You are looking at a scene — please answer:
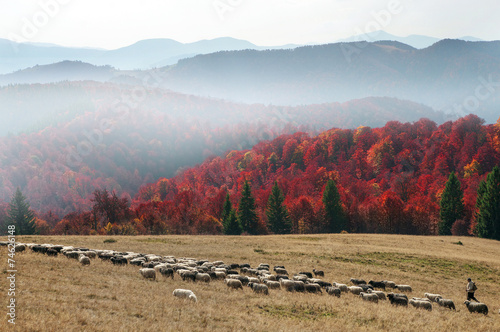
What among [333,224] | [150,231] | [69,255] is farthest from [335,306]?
[150,231]

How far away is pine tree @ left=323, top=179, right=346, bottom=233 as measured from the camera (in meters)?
88.9

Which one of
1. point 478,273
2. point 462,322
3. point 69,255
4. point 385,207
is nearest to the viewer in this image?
point 462,322

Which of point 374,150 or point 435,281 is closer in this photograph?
point 435,281

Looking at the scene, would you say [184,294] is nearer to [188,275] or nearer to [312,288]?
[188,275]

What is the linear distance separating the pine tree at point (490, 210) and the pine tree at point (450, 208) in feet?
19.5

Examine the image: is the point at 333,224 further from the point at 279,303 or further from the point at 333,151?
the point at 333,151

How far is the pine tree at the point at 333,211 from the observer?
8894cm

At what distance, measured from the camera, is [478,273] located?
120 feet

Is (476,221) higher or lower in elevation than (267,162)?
lower

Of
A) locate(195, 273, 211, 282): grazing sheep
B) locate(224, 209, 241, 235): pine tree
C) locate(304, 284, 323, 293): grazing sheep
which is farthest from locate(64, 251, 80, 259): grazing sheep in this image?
locate(224, 209, 241, 235): pine tree

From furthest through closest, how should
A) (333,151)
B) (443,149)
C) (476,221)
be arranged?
(333,151) → (443,149) → (476,221)

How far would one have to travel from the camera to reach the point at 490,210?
74188 millimetres

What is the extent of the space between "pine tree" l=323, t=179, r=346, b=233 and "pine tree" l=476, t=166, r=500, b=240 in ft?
94.7

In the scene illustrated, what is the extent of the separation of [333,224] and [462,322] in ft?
234
